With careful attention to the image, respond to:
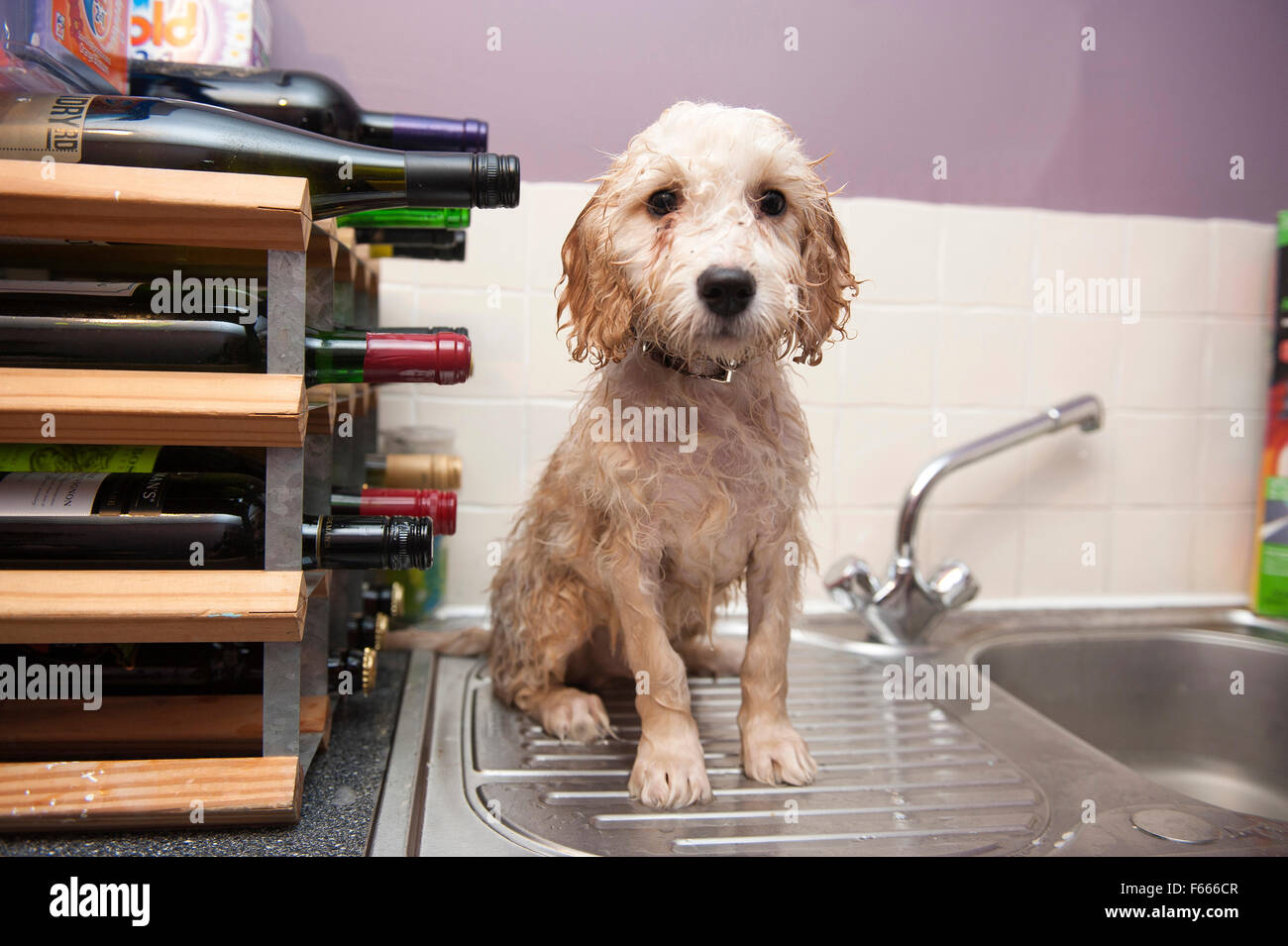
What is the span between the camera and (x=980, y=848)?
2.37 feet

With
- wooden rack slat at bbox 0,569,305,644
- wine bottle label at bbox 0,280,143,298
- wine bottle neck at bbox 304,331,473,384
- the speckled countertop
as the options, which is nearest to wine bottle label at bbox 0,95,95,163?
wine bottle label at bbox 0,280,143,298

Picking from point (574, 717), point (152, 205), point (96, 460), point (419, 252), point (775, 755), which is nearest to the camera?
point (152, 205)

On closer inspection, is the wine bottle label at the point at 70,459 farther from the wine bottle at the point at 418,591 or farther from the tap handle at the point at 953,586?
the tap handle at the point at 953,586

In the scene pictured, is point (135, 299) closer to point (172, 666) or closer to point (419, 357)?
point (419, 357)

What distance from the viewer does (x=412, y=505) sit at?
0.88m

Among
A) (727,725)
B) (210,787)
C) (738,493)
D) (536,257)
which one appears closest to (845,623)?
(727,725)

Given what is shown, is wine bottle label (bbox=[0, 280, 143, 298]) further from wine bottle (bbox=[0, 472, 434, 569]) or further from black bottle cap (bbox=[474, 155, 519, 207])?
black bottle cap (bbox=[474, 155, 519, 207])

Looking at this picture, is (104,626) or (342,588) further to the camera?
(342,588)

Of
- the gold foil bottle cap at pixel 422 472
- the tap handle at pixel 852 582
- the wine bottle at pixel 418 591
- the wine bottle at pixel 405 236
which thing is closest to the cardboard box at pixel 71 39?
the wine bottle at pixel 405 236

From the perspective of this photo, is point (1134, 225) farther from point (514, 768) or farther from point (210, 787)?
point (210, 787)

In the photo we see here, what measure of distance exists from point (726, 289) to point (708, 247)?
0.05 metres

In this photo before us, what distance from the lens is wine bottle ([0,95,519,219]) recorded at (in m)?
0.68

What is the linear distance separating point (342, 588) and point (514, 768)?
31cm

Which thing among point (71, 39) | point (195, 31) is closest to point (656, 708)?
point (71, 39)
